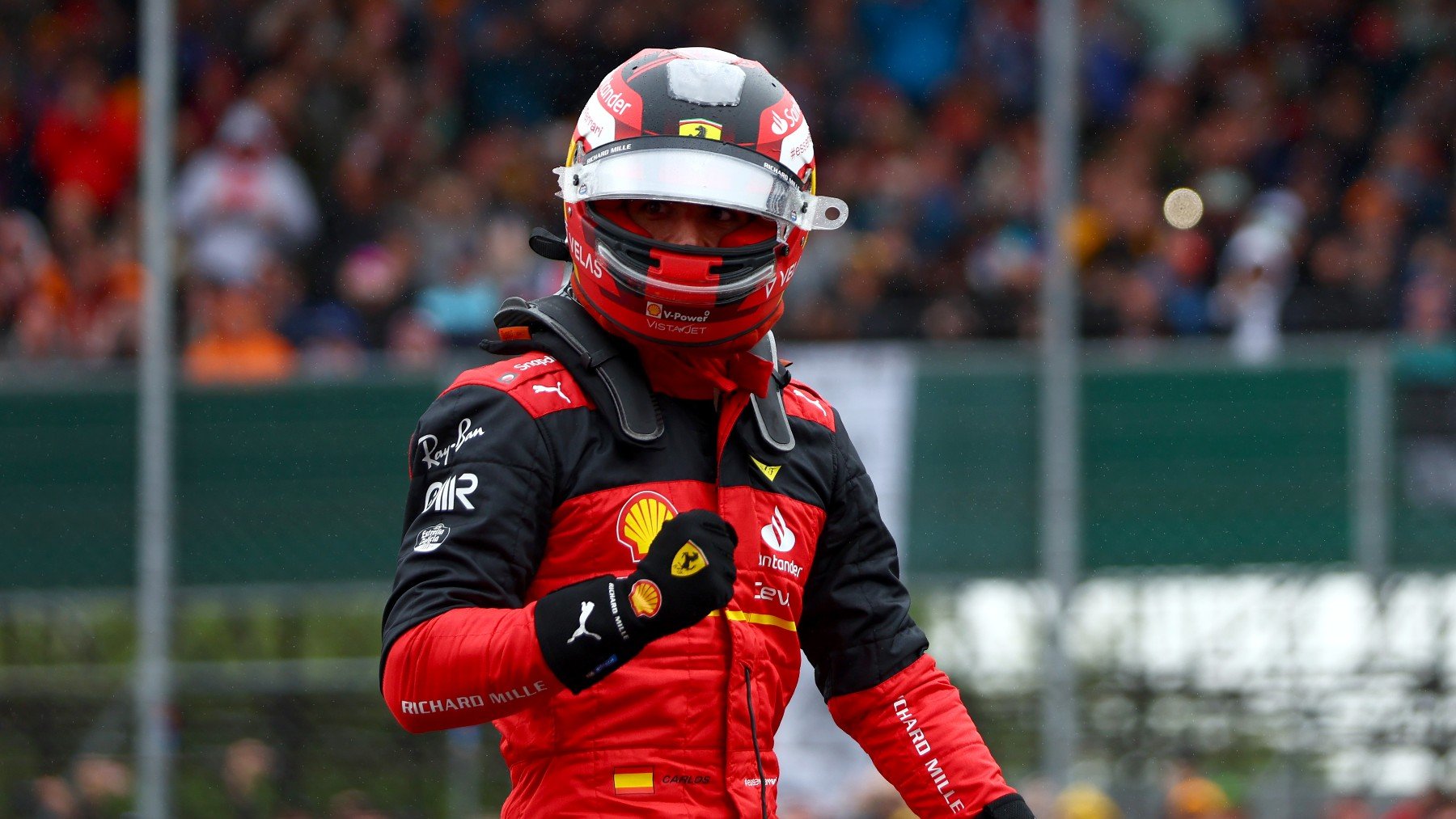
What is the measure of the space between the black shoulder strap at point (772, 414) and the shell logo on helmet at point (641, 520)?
8.7 inches

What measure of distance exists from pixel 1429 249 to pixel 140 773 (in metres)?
6.06

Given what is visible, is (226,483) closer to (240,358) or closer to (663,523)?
(240,358)

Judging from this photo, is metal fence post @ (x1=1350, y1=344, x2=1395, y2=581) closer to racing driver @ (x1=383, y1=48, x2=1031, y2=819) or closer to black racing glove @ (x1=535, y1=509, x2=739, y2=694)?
racing driver @ (x1=383, y1=48, x2=1031, y2=819)

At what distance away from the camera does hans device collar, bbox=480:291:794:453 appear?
2.78 m

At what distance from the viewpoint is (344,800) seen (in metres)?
7.98

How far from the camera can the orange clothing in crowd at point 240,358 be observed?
780cm

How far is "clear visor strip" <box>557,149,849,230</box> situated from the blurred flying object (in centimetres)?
692

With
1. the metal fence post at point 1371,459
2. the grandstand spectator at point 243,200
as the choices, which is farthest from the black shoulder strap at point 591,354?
the grandstand spectator at point 243,200

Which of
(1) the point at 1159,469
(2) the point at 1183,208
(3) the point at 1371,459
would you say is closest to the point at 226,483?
(1) the point at 1159,469

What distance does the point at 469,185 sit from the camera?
922 cm

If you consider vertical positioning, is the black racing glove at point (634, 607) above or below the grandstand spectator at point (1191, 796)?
above

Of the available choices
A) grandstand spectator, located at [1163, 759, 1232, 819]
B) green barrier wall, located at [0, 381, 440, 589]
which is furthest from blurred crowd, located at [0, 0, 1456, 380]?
grandstand spectator, located at [1163, 759, 1232, 819]

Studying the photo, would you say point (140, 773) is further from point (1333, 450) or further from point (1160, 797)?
point (1333, 450)

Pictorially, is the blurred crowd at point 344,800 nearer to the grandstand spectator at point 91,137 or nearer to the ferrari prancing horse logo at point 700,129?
the grandstand spectator at point 91,137
